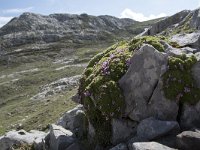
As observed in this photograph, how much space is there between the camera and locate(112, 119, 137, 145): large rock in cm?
1845

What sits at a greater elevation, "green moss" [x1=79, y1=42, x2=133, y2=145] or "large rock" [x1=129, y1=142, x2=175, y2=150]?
"green moss" [x1=79, y1=42, x2=133, y2=145]

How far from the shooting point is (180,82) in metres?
18.1

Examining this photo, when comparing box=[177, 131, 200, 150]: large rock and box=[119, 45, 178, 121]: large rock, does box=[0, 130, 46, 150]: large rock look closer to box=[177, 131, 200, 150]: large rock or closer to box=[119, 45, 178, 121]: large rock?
box=[119, 45, 178, 121]: large rock

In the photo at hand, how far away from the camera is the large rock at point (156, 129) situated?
55.4 feet

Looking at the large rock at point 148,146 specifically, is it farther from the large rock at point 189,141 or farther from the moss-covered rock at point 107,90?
the moss-covered rock at point 107,90

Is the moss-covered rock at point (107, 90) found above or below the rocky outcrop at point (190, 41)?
below

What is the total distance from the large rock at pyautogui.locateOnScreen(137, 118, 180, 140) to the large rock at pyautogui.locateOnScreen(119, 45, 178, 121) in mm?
896

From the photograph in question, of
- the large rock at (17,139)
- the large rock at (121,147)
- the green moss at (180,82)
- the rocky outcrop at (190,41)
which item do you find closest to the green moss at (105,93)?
the large rock at (121,147)

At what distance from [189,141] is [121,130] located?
4.11 m

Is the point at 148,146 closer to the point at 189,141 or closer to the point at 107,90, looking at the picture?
the point at 189,141

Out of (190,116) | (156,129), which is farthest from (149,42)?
(156,129)

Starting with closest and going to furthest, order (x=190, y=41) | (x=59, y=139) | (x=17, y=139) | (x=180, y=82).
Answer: (x=180, y=82) → (x=59, y=139) → (x=190, y=41) → (x=17, y=139)

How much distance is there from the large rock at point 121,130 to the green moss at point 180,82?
253 centimetres

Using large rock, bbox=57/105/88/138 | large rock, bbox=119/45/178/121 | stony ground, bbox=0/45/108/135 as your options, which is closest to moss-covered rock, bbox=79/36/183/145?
large rock, bbox=119/45/178/121
